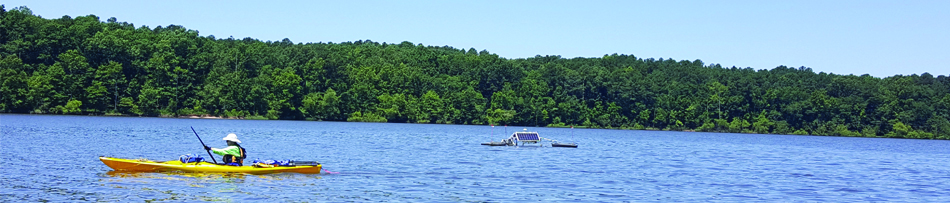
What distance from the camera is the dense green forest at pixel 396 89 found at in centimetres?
14850

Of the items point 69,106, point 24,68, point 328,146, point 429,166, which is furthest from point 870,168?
point 24,68

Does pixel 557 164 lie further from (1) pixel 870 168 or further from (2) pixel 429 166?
(1) pixel 870 168

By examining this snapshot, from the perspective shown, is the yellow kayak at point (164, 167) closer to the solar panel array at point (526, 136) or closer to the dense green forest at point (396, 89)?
the solar panel array at point (526, 136)

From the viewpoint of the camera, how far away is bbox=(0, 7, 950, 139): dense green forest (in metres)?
148

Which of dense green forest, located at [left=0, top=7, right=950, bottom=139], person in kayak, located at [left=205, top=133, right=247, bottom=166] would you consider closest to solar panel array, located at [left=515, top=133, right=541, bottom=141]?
person in kayak, located at [left=205, top=133, right=247, bottom=166]

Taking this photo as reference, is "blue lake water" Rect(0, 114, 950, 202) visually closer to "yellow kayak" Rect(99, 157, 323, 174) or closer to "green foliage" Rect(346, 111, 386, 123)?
"yellow kayak" Rect(99, 157, 323, 174)

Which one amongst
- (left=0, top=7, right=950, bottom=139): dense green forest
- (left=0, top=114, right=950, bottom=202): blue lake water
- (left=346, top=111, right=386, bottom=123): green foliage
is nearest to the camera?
(left=0, top=114, right=950, bottom=202): blue lake water

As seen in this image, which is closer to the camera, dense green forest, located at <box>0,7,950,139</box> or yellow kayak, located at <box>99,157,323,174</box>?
yellow kayak, located at <box>99,157,323,174</box>

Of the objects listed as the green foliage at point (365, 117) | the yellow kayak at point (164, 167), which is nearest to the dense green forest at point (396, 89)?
the green foliage at point (365, 117)

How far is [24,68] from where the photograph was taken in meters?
144

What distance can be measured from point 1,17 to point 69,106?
25.2m

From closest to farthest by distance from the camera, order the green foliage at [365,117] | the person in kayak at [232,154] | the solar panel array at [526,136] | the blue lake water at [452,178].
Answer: the blue lake water at [452,178] < the person in kayak at [232,154] < the solar panel array at [526,136] < the green foliage at [365,117]

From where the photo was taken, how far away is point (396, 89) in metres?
175

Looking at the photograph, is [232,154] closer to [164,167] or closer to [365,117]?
[164,167]
